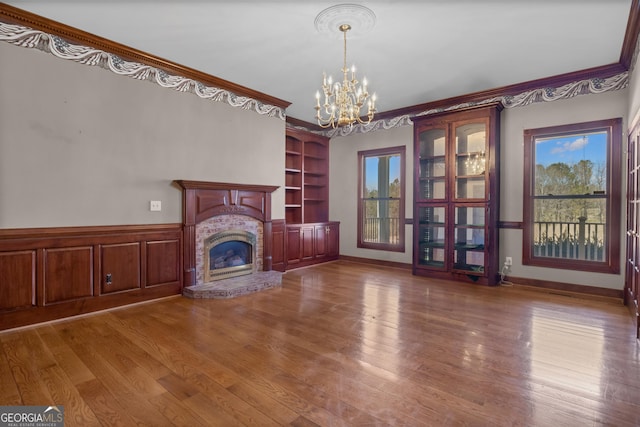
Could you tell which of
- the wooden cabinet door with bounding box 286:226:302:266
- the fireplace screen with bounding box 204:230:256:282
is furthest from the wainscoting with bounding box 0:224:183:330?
the wooden cabinet door with bounding box 286:226:302:266

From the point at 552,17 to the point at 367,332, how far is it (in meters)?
3.47

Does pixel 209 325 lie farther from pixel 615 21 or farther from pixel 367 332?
pixel 615 21

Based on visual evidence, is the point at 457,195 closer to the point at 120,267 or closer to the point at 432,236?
the point at 432,236

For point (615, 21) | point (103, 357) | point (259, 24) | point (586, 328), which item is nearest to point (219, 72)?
point (259, 24)

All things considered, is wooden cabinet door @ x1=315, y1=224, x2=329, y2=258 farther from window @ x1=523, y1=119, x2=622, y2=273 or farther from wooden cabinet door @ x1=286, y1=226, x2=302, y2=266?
window @ x1=523, y1=119, x2=622, y2=273

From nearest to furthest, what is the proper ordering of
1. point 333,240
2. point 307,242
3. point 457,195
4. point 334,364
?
point 334,364, point 457,195, point 307,242, point 333,240

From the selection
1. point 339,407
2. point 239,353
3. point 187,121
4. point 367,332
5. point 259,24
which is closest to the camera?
point 339,407

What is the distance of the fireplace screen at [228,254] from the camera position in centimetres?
465

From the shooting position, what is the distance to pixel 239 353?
257cm

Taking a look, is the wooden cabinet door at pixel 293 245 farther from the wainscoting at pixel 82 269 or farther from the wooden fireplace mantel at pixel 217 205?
the wainscoting at pixel 82 269

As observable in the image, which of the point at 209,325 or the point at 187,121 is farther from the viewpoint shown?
the point at 187,121

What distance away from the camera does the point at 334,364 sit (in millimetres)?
2400

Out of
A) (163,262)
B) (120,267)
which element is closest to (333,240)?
(163,262)

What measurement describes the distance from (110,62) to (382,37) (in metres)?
3.06
